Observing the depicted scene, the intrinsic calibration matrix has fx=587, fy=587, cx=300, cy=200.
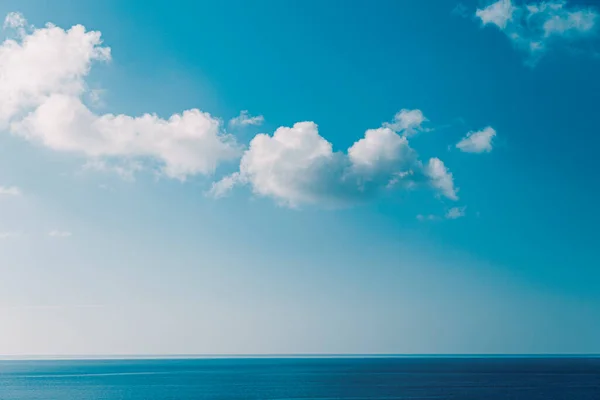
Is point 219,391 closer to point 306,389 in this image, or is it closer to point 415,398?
point 306,389

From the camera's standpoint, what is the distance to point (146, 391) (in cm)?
11400

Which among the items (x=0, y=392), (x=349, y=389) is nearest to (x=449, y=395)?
(x=349, y=389)

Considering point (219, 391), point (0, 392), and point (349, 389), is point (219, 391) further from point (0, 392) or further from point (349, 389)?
point (0, 392)

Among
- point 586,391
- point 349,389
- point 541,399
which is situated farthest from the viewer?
point 349,389

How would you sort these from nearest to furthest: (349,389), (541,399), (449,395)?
(541,399) < (449,395) < (349,389)

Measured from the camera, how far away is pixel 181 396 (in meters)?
102

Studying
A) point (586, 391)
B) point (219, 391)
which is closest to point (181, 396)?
point (219, 391)

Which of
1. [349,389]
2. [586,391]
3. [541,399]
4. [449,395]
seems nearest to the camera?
[541,399]

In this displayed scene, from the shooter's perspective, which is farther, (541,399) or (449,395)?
(449,395)

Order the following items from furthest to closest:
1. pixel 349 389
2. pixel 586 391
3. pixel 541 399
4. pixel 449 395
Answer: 1. pixel 349 389
2. pixel 586 391
3. pixel 449 395
4. pixel 541 399

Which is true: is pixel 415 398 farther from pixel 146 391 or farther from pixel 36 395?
pixel 36 395

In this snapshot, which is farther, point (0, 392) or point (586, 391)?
point (0, 392)

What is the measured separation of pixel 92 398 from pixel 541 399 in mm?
73839

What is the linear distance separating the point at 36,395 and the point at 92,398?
1463 centimetres
